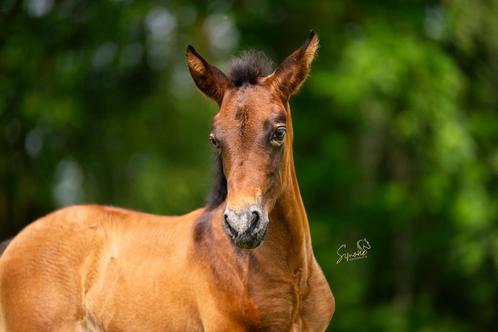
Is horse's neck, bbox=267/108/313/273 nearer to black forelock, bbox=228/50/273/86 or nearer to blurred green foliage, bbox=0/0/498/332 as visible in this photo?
black forelock, bbox=228/50/273/86

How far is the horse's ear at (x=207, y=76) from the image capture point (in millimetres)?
6059

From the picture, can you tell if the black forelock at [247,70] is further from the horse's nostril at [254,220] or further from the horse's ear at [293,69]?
the horse's nostril at [254,220]

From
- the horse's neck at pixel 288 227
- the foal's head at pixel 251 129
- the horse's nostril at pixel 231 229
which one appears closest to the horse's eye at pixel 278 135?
the foal's head at pixel 251 129

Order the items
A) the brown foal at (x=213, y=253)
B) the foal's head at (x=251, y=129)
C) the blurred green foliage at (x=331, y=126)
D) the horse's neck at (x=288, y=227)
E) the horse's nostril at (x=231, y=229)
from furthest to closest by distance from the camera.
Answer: the blurred green foliage at (x=331, y=126), the horse's neck at (x=288, y=227), the brown foal at (x=213, y=253), the foal's head at (x=251, y=129), the horse's nostril at (x=231, y=229)

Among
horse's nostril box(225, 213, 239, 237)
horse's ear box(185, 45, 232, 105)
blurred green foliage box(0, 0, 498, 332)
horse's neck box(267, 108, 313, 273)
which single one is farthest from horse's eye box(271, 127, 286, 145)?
blurred green foliage box(0, 0, 498, 332)

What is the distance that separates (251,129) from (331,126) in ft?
44.2

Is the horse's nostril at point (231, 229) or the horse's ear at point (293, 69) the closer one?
the horse's nostril at point (231, 229)

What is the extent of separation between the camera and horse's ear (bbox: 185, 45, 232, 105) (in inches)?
239

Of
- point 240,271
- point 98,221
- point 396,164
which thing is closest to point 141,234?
point 98,221

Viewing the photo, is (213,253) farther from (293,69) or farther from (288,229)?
(293,69)

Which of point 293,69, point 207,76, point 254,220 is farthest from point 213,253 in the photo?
point 293,69

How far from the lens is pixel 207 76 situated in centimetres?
609

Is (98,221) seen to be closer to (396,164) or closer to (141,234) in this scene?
(141,234)

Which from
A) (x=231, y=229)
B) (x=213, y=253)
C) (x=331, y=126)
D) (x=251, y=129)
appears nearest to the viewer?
(x=231, y=229)
